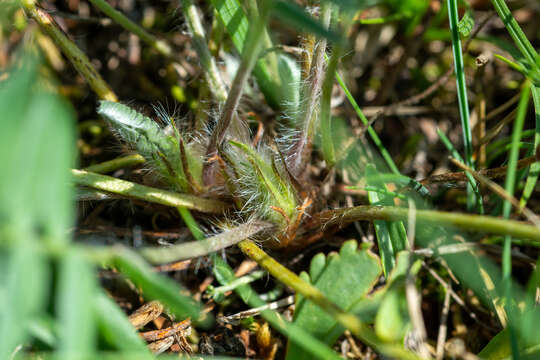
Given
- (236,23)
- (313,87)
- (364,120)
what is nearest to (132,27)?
(236,23)

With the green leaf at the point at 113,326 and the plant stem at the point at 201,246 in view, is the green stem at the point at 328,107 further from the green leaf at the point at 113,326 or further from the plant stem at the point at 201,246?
the green leaf at the point at 113,326

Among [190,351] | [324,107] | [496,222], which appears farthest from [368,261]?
[190,351]

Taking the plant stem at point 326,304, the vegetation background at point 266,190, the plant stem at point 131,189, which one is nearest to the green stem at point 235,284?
the vegetation background at point 266,190

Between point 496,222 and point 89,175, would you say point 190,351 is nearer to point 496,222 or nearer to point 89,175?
point 89,175

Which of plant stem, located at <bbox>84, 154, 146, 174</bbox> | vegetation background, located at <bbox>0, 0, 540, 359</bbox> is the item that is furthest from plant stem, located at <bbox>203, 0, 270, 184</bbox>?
plant stem, located at <bbox>84, 154, 146, 174</bbox>

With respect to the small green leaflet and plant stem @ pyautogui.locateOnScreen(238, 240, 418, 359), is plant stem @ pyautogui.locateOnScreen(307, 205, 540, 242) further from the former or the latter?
the small green leaflet

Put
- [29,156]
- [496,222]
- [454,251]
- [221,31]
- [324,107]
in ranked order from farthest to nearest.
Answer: [221,31] < [454,251] < [324,107] < [496,222] < [29,156]
